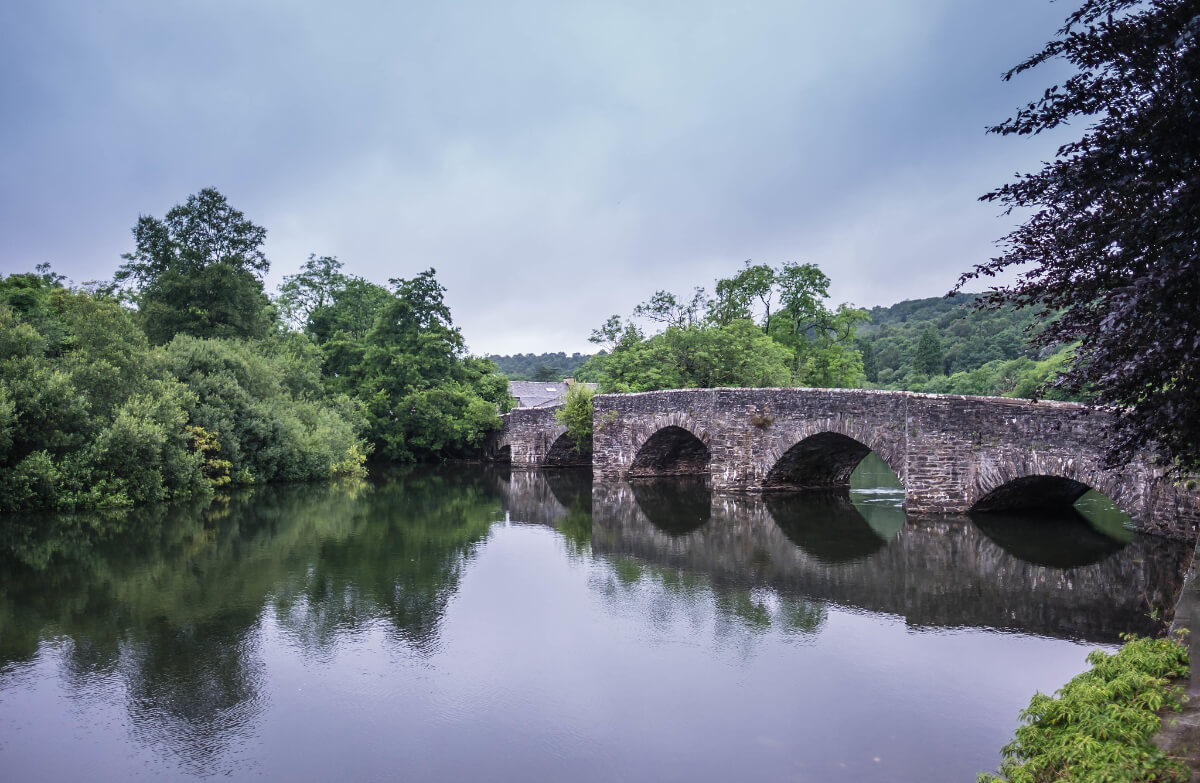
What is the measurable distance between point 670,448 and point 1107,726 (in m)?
20.9

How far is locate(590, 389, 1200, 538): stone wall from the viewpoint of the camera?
12148 millimetres

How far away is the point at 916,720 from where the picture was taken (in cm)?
595

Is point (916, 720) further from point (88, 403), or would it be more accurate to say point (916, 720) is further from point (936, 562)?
point (88, 403)

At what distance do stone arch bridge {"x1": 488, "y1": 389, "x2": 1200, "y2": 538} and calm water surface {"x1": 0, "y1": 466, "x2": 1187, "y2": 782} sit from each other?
886 millimetres

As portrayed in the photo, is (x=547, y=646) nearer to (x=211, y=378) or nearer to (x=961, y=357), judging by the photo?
(x=211, y=378)

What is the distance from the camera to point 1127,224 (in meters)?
4.71

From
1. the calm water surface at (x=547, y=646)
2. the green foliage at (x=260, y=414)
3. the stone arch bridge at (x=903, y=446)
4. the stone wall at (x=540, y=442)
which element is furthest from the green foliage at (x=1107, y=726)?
the stone wall at (x=540, y=442)

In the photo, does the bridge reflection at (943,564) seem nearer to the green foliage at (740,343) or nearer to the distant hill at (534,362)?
the green foliage at (740,343)

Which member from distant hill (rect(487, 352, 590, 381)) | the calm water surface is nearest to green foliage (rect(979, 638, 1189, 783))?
the calm water surface

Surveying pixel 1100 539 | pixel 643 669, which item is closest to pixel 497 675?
pixel 643 669

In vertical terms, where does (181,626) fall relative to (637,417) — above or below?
below

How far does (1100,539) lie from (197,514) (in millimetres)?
16847

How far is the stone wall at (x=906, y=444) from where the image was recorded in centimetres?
1215

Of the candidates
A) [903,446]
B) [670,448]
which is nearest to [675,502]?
[670,448]
